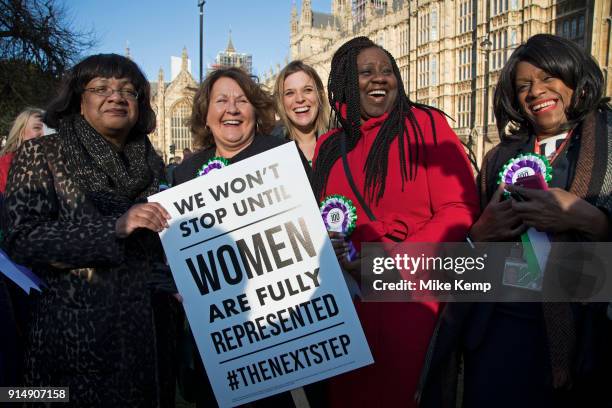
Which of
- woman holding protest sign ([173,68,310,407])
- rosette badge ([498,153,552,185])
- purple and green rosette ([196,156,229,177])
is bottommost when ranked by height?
rosette badge ([498,153,552,185])

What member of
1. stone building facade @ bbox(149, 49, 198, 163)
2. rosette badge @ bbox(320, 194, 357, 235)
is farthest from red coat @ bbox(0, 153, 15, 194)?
stone building facade @ bbox(149, 49, 198, 163)

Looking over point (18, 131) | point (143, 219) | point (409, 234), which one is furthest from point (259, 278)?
point (18, 131)

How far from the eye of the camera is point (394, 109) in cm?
219

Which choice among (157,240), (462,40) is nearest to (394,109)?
(157,240)

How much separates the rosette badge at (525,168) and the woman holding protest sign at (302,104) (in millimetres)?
2015

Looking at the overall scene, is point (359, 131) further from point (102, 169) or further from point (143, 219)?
point (102, 169)

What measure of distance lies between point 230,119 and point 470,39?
35.3 metres

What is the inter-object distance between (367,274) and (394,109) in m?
0.87

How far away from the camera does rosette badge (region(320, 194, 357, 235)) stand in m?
2.05

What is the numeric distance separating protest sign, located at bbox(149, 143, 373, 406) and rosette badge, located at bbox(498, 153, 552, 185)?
898 millimetres

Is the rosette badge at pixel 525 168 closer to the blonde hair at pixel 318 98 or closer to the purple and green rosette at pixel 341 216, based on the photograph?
the purple and green rosette at pixel 341 216

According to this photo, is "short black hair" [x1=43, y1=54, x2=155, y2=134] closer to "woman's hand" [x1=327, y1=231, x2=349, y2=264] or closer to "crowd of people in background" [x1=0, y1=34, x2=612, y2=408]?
"crowd of people in background" [x1=0, y1=34, x2=612, y2=408]

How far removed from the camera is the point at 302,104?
3.82 metres

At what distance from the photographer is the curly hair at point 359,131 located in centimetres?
210
